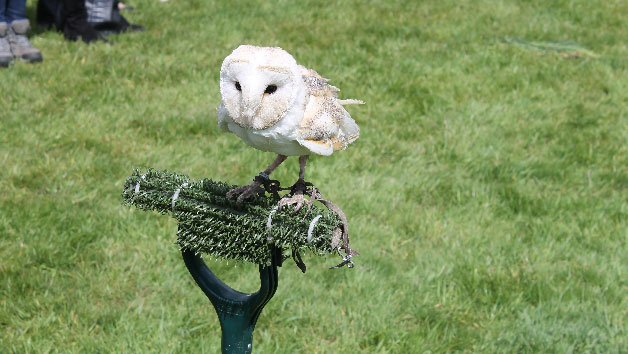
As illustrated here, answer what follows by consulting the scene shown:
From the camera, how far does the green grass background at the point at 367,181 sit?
10.6 ft

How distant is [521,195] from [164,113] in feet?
8.35

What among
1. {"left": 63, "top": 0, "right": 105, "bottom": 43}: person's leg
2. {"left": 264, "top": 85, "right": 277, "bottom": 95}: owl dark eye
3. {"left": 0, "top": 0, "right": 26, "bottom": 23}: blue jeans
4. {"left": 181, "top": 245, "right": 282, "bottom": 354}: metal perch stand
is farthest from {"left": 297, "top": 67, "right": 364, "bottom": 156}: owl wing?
{"left": 0, "top": 0, "right": 26, "bottom": 23}: blue jeans

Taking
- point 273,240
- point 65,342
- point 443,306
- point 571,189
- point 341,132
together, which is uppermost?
point 341,132

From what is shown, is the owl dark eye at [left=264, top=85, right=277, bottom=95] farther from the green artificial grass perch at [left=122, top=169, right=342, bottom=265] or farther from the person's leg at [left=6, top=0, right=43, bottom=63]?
the person's leg at [left=6, top=0, right=43, bottom=63]

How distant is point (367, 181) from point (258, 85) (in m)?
2.65

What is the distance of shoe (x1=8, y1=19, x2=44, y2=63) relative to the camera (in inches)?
215

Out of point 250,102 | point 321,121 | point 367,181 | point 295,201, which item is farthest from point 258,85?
point 367,181

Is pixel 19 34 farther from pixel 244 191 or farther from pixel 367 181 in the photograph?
pixel 244 191

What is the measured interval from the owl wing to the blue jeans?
4.71 meters

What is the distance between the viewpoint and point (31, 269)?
337 cm

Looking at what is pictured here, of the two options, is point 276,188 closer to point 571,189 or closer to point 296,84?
point 296,84

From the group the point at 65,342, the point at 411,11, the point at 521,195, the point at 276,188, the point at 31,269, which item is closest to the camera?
the point at 276,188

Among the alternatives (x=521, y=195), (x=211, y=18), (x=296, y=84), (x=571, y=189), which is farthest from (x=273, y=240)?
(x=211, y=18)

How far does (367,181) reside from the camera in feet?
14.3
